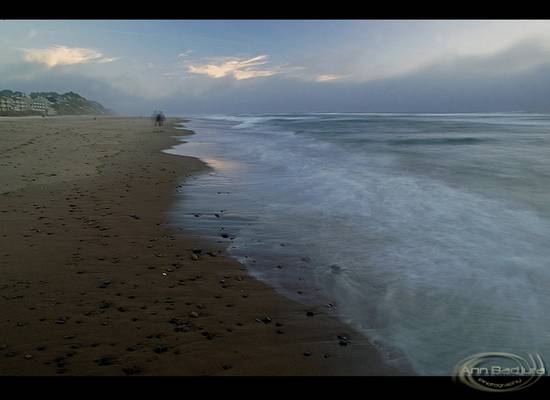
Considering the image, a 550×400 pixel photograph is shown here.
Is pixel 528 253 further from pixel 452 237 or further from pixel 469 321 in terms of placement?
pixel 469 321

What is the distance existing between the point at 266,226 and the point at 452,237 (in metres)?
3.32

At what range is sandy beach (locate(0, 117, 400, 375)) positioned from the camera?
2908 millimetres

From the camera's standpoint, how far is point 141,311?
363cm

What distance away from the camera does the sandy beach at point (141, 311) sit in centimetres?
291

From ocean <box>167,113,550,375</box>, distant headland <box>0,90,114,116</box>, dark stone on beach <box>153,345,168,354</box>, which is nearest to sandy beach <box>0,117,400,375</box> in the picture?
dark stone on beach <box>153,345,168,354</box>

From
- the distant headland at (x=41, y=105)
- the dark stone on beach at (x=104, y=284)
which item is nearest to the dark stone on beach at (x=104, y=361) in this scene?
the dark stone on beach at (x=104, y=284)

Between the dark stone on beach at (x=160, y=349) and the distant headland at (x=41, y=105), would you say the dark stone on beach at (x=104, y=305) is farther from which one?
the distant headland at (x=41, y=105)

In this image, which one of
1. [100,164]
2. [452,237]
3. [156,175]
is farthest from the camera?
[100,164]

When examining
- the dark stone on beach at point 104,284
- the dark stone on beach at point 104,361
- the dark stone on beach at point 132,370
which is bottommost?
the dark stone on beach at point 132,370

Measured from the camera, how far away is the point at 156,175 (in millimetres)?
11383

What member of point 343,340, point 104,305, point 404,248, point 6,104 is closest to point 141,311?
point 104,305
